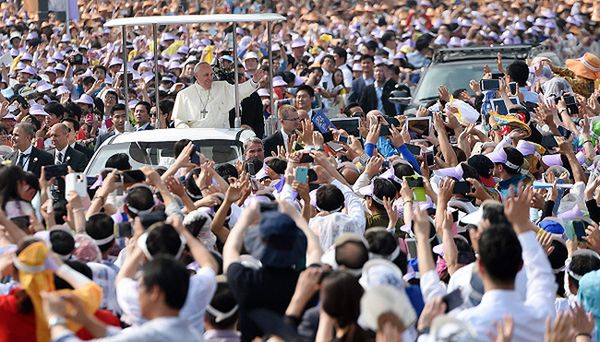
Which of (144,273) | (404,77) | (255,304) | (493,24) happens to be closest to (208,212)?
(255,304)

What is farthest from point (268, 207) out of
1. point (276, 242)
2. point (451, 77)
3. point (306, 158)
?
point (451, 77)

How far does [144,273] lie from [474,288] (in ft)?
5.83

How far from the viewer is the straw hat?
17344 mm

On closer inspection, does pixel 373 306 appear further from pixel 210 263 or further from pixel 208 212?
pixel 208 212

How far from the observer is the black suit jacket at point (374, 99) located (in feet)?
72.8

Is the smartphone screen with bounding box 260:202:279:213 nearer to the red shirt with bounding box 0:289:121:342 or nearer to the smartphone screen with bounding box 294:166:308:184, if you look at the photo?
the red shirt with bounding box 0:289:121:342

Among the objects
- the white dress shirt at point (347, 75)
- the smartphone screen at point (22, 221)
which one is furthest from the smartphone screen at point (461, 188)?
the white dress shirt at point (347, 75)

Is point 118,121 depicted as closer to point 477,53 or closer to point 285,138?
point 285,138

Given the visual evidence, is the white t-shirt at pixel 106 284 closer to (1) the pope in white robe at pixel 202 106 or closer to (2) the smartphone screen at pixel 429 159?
(2) the smartphone screen at pixel 429 159

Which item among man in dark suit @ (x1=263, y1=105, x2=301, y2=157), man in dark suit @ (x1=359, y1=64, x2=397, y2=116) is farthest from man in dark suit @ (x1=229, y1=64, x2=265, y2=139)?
man in dark suit @ (x1=359, y1=64, x2=397, y2=116)

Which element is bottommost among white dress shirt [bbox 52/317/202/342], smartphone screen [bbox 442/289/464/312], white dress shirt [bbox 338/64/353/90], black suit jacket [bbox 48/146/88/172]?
white dress shirt [bbox 338/64/353/90]

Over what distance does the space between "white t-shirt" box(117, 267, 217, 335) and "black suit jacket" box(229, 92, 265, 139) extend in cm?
940

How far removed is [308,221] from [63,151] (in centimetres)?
594

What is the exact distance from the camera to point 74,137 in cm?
1636
